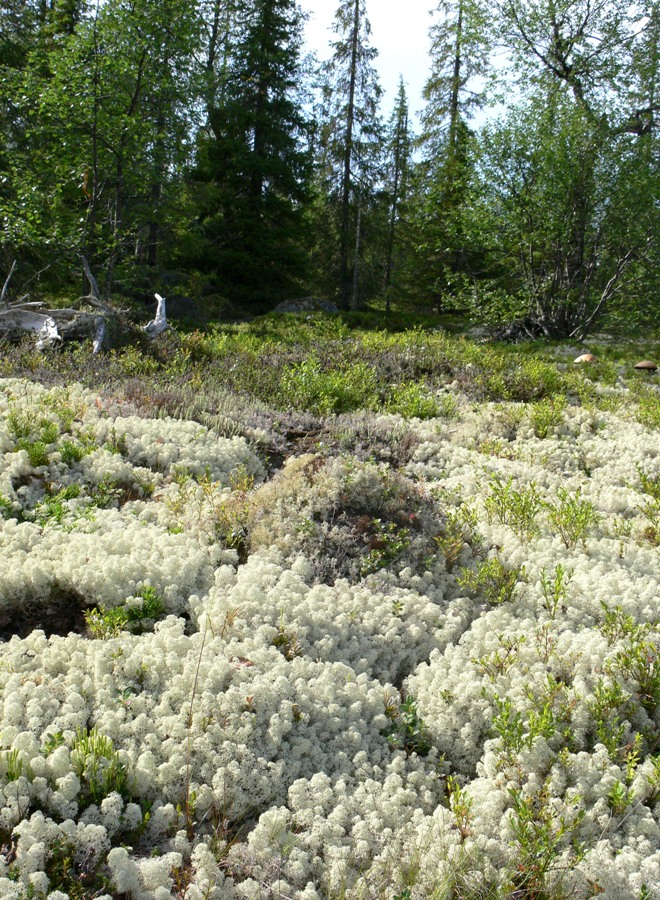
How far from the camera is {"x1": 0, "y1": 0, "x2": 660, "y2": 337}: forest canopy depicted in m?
14.8

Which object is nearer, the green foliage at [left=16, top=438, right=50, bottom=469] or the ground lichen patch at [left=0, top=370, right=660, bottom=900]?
the ground lichen patch at [left=0, top=370, right=660, bottom=900]

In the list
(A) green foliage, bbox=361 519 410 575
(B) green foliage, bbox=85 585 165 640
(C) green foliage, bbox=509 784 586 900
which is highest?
(A) green foliage, bbox=361 519 410 575

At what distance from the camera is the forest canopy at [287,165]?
14.8 metres

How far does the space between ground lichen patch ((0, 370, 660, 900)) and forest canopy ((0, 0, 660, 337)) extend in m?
11.6

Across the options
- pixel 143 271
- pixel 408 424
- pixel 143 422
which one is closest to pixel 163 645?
pixel 143 422

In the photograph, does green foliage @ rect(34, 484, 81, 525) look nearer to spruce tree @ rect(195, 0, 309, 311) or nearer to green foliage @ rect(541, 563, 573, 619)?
green foliage @ rect(541, 563, 573, 619)

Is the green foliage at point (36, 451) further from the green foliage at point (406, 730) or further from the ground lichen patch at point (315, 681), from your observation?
the green foliage at point (406, 730)

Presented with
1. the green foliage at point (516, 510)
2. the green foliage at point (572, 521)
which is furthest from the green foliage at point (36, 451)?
the green foliage at point (572, 521)

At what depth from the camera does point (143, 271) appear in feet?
54.2

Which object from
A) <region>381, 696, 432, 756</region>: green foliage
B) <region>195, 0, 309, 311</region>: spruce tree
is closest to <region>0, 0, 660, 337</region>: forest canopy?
<region>195, 0, 309, 311</region>: spruce tree

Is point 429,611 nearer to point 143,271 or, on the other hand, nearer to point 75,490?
point 75,490

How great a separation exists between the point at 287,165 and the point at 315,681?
24090 mm

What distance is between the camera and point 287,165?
23.9 metres

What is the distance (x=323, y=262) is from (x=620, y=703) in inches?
1146
